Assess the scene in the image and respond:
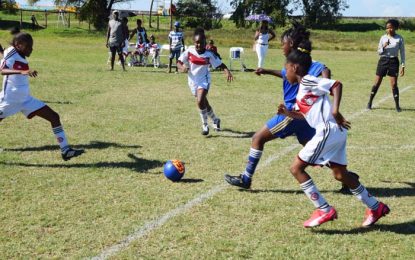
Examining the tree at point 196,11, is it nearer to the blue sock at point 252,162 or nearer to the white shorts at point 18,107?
the white shorts at point 18,107

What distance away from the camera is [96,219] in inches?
201

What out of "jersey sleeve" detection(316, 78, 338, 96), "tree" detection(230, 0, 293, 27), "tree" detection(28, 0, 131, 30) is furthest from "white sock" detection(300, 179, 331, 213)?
"tree" detection(230, 0, 293, 27)

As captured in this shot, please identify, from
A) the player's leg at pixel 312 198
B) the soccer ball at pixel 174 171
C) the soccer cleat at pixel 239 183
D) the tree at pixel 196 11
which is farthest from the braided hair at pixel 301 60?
the tree at pixel 196 11

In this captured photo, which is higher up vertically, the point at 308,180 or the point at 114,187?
the point at 308,180

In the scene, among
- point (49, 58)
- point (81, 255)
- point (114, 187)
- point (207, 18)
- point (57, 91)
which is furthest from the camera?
point (207, 18)

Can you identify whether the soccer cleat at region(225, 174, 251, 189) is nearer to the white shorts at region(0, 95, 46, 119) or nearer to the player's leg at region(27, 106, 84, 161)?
the player's leg at region(27, 106, 84, 161)

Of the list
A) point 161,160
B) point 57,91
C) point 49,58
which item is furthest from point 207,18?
point 161,160

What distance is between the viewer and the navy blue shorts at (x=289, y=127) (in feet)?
19.2

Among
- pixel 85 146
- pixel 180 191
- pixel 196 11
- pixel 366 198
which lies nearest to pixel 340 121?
pixel 366 198

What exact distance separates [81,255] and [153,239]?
0.68m

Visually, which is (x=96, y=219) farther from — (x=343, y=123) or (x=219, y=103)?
(x=219, y=103)

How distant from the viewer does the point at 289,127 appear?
5.86 metres

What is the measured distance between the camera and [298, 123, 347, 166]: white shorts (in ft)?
15.6

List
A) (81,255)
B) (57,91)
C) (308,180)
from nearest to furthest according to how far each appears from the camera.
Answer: (81,255) < (308,180) < (57,91)
